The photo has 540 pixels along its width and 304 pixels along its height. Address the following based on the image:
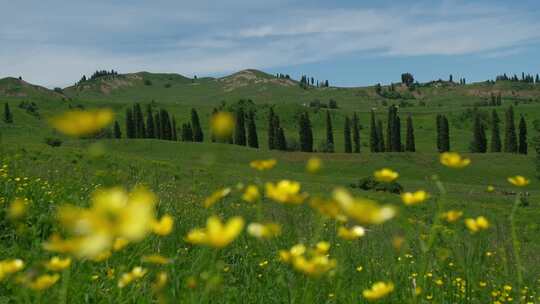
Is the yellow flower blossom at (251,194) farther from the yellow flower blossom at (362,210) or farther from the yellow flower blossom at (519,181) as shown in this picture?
the yellow flower blossom at (519,181)

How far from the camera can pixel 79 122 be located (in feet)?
3.58

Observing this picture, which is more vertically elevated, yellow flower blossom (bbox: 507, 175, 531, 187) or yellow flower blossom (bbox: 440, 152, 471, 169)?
yellow flower blossom (bbox: 440, 152, 471, 169)

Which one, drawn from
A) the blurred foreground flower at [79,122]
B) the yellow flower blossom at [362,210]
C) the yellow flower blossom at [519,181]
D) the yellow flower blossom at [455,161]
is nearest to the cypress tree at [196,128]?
the yellow flower blossom at [519,181]

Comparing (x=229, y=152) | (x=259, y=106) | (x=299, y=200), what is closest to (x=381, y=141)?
(x=229, y=152)

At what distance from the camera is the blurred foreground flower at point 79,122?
1094 millimetres

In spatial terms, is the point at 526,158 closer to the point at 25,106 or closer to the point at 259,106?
the point at 259,106

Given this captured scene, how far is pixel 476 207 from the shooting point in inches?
1454

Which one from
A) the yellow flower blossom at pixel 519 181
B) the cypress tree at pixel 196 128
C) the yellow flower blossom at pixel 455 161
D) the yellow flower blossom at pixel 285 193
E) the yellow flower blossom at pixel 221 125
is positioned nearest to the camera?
the yellow flower blossom at pixel 221 125

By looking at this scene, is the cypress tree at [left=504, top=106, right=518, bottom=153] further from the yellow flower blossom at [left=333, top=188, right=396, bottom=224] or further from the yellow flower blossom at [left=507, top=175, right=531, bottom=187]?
the yellow flower blossom at [left=333, top=188, right=396, bottom=224]

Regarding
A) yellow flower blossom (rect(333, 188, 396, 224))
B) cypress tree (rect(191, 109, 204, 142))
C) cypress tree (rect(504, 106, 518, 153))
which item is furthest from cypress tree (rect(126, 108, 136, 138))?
yellow flower blossom (rect(333, 188, 396, 224))

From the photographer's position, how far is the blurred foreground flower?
3.59ft

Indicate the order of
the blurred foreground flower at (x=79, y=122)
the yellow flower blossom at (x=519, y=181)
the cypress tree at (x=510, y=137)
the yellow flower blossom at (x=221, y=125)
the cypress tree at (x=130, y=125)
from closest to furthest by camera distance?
the blurred foreground flower at (x=79, y=122)
the yellow flower blossom at (x=221, y=125)
the yellow flower blossom at (x=519, y=181)
the cypress tree at (x=510, y=137)
the cypress tree at (x=130, y=125)

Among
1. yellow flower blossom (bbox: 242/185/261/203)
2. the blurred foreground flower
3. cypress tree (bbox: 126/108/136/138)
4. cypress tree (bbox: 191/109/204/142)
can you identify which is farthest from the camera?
cypress tree (bbox: 126/108/136/138)

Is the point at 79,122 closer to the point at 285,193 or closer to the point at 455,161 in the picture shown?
the point at 285,193
